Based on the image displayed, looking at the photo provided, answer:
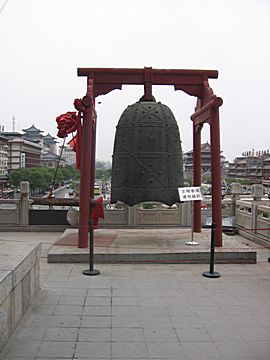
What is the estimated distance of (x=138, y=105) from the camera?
7.40 metres

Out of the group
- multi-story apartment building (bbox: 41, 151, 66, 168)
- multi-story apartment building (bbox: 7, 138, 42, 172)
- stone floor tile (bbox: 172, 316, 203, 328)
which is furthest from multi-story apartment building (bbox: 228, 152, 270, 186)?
stone floor tile (bbox: 172, 316, 203, 328)

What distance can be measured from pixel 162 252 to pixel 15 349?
3.69 metres

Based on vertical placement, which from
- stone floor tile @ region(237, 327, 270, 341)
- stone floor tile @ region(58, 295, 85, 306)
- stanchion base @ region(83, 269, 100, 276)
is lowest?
stone floor tile @ region(237, 327, 270, 341)

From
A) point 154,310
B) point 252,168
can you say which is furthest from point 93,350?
point 252,168

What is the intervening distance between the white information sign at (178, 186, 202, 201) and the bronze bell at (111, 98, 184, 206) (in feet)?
0.56

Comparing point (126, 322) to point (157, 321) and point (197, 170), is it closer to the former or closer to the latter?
point (157, 321)

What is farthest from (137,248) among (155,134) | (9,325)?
(9,325)

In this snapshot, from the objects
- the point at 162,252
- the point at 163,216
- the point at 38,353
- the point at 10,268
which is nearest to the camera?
the point at 38,353

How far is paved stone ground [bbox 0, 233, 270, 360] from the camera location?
10.2 ft

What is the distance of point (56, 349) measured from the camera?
3109 millimetres

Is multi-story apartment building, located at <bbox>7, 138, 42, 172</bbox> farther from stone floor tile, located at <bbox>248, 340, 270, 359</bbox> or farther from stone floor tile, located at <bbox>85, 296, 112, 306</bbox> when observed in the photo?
stone floor tile, located at <bbox>248, 340, 270, 359</bbox>

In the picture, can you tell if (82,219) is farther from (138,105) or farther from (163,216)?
(163,216)

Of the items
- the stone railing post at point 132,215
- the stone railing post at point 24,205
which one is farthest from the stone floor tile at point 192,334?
the stone railing post at point 24,205

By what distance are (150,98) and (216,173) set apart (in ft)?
6.72
